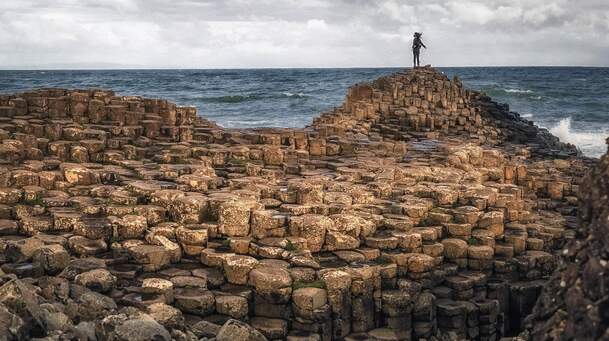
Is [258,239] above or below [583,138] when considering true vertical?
above

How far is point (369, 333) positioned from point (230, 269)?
2.19 metres

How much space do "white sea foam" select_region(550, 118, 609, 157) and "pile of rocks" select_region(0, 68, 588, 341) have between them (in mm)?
19485

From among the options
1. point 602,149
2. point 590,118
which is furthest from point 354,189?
point 590,118

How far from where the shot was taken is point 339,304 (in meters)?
9.29

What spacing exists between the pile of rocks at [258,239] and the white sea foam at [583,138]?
19.5 meters

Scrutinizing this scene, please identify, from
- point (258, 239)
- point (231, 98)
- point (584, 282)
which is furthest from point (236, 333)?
point (231, 98)

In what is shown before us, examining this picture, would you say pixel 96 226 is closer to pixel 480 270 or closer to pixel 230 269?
pixel 230 269

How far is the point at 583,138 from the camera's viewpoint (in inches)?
1476

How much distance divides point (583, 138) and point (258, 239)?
31.9 metres

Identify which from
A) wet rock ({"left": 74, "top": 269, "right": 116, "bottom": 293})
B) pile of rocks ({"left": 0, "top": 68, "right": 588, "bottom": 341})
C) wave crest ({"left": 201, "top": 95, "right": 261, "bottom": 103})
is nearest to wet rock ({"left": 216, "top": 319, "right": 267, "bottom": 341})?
pile of rocks ({"left": 0, "top": 68, "right": 588, "bottom": 341})

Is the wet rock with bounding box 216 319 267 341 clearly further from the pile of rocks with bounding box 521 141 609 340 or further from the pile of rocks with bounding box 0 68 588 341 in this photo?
the pile of rocks with bounding box 521 141 609 340

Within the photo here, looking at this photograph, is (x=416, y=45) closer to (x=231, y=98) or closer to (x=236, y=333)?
(x=236, y=333)

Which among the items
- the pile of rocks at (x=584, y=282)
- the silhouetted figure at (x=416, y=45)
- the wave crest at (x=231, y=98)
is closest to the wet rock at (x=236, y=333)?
the pile of rocks at (x=584, y=282)

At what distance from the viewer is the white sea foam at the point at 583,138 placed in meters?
33.9
